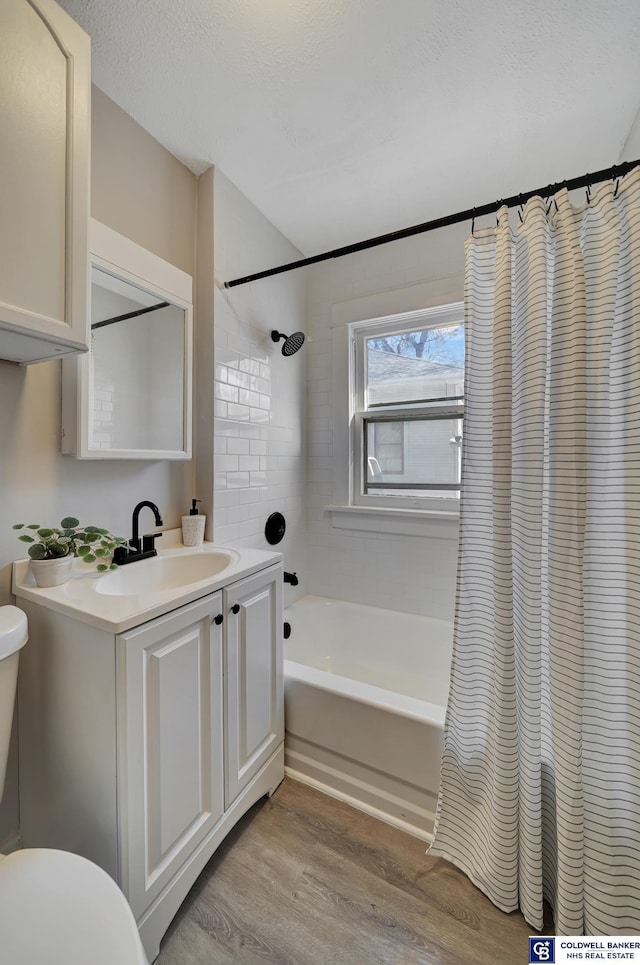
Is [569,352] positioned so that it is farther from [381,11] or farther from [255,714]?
[255,714]

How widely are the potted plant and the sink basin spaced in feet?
0.40

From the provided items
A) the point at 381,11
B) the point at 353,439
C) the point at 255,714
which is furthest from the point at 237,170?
the point at 255,714

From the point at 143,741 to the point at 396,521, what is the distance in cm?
159

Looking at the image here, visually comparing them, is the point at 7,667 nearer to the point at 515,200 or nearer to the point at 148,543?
the point at 148,543

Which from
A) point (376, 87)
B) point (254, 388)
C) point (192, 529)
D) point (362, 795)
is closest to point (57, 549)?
point (192, 529)

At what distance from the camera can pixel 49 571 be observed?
1.02 meters

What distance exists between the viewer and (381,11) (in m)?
1.07

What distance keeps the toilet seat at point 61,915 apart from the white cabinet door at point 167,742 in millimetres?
179

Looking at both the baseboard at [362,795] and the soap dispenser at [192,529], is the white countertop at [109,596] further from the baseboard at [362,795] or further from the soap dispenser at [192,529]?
the baseboard at [362,795]

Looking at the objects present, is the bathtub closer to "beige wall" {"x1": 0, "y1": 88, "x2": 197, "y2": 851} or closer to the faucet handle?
the faucet handle

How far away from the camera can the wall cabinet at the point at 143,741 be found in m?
0.84

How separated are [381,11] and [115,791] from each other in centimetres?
216

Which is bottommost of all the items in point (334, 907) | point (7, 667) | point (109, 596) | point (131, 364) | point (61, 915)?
point (334, 907)

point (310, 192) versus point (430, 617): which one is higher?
Result: point (310, 192)
